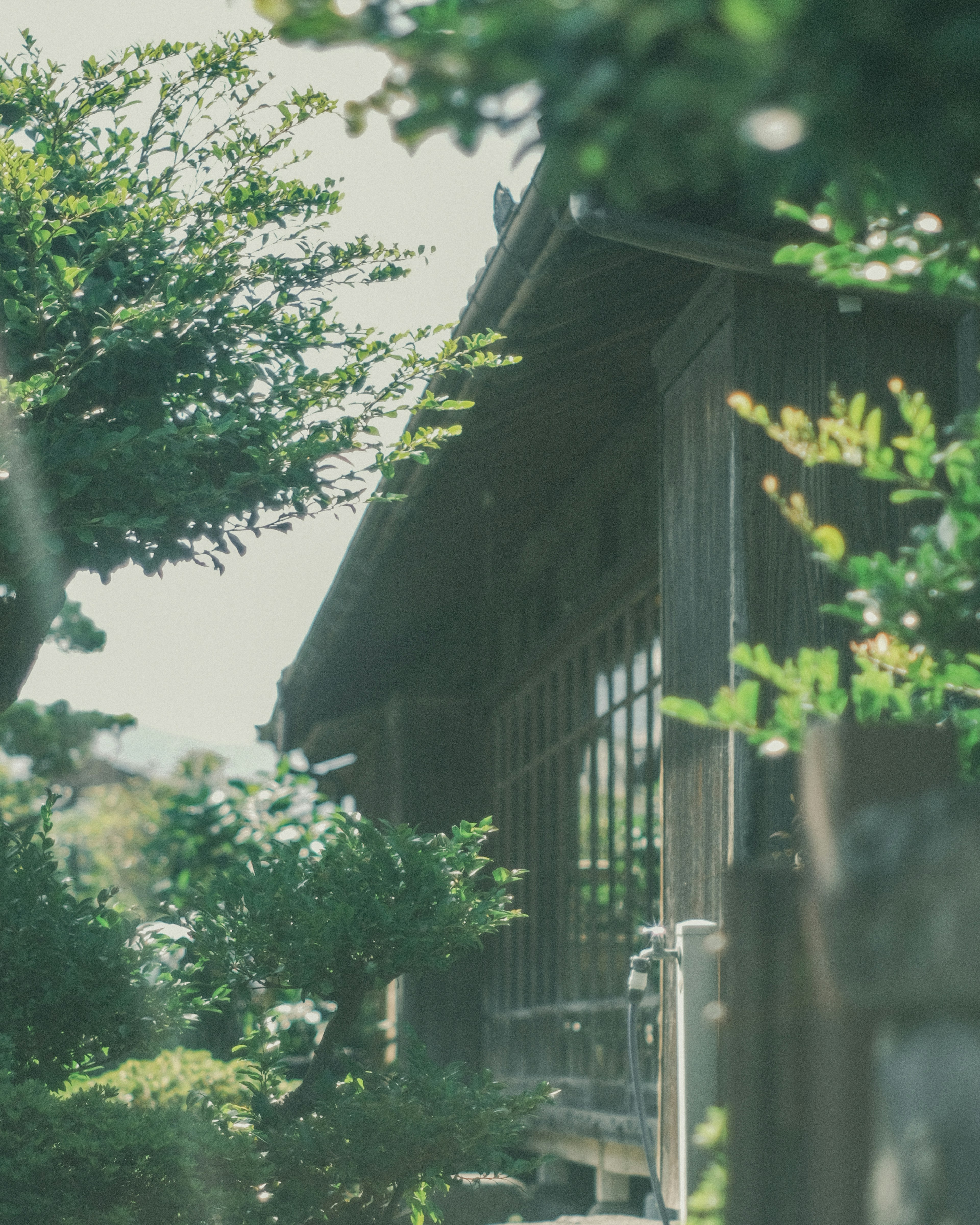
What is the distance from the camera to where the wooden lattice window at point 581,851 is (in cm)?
632

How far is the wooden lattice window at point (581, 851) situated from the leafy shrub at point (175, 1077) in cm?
190

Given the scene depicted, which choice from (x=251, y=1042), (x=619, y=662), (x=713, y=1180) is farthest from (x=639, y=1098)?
(x=619, y=662)

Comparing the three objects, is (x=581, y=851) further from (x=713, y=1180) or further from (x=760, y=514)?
(x=713, y=1180)

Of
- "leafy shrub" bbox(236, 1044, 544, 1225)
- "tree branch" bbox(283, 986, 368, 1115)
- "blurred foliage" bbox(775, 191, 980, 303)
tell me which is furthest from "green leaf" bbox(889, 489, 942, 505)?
"tree branch" bbox(283, 986, 368, 1115)

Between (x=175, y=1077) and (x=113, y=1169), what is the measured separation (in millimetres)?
3291

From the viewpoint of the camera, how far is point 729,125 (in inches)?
42.7

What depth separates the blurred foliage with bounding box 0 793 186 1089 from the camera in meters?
4.30

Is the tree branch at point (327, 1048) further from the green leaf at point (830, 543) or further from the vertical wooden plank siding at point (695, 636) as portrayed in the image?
the green leaf at point (830, 543)

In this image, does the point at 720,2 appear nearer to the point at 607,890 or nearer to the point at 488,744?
the point at 607,890

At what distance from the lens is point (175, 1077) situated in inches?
272

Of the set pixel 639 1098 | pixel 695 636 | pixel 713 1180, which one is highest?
pixel 695 636

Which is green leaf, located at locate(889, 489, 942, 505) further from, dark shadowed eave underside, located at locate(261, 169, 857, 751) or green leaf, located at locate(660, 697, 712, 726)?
dark shadowed eave underside, located at locate(261, 169, 857, 751)

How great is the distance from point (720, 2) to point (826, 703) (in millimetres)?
1104

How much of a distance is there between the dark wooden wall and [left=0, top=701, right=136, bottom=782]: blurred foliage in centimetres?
1492
